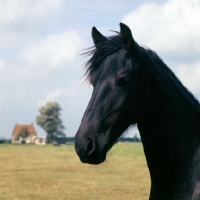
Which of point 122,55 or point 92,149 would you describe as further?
point 122,55

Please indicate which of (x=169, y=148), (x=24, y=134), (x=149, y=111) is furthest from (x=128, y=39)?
(x=24, y=134)

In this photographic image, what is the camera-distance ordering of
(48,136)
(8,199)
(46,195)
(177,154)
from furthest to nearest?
(48,136), (46,195), (8,199), (177,154)

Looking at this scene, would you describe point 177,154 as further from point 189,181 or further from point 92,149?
point 92,149

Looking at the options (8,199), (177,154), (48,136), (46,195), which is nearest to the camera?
(177,154)

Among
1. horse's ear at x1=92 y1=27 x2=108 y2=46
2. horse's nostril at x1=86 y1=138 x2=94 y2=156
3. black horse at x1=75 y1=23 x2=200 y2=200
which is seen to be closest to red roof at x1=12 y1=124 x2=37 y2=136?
horse's ear at x1=92 y1=27 x2=108 y2=46

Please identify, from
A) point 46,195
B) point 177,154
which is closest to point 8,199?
point 46,195

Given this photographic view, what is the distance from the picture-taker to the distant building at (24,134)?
484 ft

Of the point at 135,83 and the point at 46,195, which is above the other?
the point at 135,83

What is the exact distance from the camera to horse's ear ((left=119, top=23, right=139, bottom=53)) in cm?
397

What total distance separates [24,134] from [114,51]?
5831 inches

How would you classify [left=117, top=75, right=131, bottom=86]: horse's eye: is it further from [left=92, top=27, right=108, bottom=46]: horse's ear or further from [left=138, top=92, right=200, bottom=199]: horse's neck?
Result: [left=92, top=27, right=108, bottom=46]: horse's ear

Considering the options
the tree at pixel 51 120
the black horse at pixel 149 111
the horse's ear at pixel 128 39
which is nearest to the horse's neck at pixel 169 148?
the black horse at pixel 149 111

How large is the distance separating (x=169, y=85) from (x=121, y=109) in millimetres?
635

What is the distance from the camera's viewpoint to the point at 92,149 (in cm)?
356
